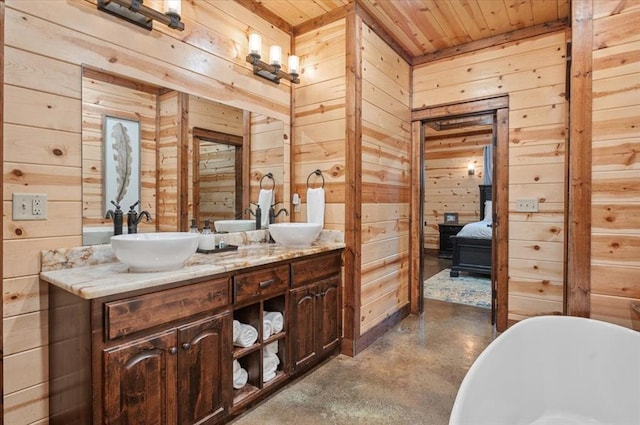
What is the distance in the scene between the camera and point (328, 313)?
260 centimetres

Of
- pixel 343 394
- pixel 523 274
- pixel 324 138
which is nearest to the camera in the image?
pixel 343 394

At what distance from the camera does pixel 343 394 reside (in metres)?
2.20

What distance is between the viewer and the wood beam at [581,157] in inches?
74.3

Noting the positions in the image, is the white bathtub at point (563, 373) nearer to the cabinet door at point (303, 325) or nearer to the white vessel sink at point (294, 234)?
the cabinet door at point (303, 325)

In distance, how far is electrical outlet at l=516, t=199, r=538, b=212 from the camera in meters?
3.04

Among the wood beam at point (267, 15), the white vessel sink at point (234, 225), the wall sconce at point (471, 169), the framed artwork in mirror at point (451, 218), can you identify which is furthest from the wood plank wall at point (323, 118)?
the wall sconce at point (471, 169)

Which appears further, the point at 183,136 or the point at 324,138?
the point at 324,138

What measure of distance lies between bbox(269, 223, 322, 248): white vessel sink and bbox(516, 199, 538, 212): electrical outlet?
1.88m

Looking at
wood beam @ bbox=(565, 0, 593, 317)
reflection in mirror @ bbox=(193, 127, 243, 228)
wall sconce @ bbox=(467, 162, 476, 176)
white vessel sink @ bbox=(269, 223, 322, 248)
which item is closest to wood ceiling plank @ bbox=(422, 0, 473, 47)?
wood beam @ bbox=(565, 0, 593, 317)

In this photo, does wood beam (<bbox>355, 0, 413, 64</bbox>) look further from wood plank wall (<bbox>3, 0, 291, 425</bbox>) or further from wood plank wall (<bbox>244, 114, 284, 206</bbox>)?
wood plank wall (<bbox>3, 0, 291, 425</bbox>)

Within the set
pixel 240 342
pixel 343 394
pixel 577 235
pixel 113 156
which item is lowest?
pixel 343 394

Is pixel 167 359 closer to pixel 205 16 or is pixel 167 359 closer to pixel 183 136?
pixel 183 136

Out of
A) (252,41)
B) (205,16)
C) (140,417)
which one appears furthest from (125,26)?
(140,417)

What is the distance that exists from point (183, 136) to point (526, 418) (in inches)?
100
